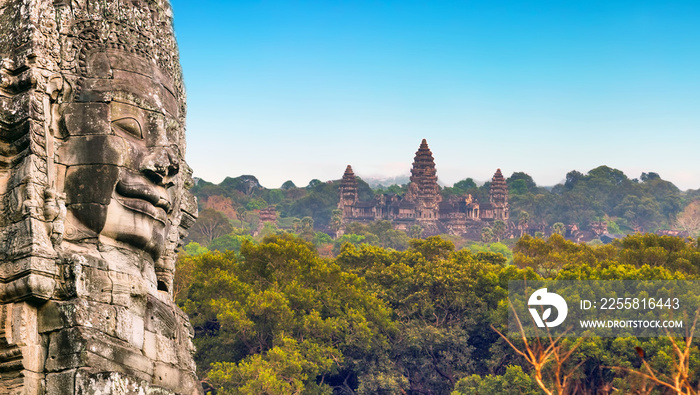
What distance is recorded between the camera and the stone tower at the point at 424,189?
165375 millimetres

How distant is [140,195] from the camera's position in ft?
37.3

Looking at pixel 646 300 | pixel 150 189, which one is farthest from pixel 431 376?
pixel 150 189

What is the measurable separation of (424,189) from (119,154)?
157507 millimetres

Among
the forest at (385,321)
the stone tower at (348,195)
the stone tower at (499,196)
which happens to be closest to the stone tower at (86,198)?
the forest at (385,321)

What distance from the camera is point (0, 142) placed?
10984 millimetres

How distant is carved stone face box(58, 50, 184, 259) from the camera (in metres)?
11.1

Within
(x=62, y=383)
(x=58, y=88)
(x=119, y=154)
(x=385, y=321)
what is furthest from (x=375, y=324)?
(x=62, y=383)

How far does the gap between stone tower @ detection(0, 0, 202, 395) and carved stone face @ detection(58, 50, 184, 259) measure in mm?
14

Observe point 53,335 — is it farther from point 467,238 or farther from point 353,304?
point 467,238

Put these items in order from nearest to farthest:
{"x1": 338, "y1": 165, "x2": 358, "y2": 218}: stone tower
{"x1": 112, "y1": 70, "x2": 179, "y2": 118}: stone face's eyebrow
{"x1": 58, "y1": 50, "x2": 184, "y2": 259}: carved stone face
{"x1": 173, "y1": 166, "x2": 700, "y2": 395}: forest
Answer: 1. {"x1": 58, "y1": 50, "x2": 184, "y2": 259}: carved stone face
2. {"x1": 112, "y1": 70, "x2": 179, "y2": 118}: stone face's eyebrow
3. {"x1": 173, "y1": 166, "x2": 700, "y2": 395}: forest
4. {"x1": 338, "y1": 165, "x2": 358, "y2": 218}: stone tower

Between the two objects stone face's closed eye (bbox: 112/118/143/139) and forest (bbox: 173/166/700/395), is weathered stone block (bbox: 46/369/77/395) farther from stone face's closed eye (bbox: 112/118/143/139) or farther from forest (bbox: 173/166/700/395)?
forest (bbox: 173/166/700/395)

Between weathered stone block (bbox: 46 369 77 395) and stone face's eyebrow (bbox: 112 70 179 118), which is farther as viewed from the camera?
stone face's eyebrow (bbox: 112 70 179 118)

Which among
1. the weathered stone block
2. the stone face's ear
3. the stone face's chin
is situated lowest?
the weathered stone block

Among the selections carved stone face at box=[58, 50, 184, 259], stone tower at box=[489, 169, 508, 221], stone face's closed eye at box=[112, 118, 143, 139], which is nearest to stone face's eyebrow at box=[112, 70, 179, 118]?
carved stone face at box=[58, 50, 184, 259]
